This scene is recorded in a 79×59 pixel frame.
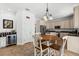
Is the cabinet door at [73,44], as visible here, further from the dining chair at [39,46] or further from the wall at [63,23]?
the wall at [63,23]

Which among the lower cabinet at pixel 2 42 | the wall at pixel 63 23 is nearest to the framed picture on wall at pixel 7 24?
the lower cabinet at pixel 2 42

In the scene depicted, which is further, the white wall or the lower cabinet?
the white wall

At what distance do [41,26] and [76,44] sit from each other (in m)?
5.26

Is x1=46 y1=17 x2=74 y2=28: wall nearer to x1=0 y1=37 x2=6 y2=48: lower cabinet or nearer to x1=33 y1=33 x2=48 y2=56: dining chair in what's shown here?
x1=33 y1=33 x2=48 y2=56: dining chair

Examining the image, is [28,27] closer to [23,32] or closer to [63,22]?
[23,32]

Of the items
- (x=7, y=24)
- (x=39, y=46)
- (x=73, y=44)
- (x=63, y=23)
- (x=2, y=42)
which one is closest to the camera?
(x=39, y=46)

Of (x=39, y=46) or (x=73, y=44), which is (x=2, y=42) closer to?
(x=39, y=46)

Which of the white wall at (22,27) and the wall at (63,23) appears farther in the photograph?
the wall at (63,23)

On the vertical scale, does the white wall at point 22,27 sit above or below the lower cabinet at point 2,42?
above

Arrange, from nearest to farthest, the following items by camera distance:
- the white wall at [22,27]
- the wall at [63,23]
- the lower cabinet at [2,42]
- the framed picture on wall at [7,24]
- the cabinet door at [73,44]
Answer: the cabinet door at [73,44] → the lower cabinet at [2,42] → the white wall at [22,27] → the framed picture on wall at [7,24] → the wall at [63,23]

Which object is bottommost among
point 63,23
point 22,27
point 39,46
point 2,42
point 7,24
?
point 2,42

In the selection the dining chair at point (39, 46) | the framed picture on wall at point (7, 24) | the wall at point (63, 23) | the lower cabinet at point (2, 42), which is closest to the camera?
the dining chair at point (39, 46)

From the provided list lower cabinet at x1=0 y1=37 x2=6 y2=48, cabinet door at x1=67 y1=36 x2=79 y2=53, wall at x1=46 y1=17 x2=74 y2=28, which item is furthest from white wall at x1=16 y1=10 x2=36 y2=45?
cabinet door at x1=67 y1=36 x2=79 y2=53

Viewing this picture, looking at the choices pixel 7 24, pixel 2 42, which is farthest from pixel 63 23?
pixel 2 42
